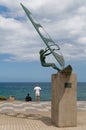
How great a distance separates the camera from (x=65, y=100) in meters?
13.8

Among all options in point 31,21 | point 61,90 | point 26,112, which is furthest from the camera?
point 26,112

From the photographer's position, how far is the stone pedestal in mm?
13766

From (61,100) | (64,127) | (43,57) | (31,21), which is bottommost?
(64,127)

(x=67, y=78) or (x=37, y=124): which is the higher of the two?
(x=67, y=78)

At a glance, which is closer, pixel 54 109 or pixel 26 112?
pixel 54 109

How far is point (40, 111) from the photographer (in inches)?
721

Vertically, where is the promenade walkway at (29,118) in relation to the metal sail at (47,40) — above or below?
below

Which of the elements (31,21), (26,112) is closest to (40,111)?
(26,112)

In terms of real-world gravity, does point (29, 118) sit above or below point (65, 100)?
below

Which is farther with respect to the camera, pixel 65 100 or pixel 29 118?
pixel 29 118

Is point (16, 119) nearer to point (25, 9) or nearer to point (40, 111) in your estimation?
point (40, 111)

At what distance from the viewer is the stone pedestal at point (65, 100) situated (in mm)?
13766

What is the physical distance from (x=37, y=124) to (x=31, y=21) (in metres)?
4.02

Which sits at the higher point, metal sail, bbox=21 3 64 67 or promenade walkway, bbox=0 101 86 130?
metal sail, bbox=21 3 64 67
